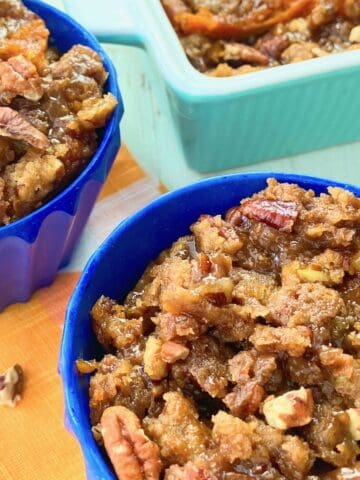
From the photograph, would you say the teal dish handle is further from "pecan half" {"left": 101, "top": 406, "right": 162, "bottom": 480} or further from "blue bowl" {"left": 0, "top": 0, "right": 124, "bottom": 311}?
"pecan half" {"left": 101, "top": 406, "right": 162, "bottom": 480}

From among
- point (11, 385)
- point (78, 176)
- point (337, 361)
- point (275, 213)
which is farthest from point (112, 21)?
point (337, 361)

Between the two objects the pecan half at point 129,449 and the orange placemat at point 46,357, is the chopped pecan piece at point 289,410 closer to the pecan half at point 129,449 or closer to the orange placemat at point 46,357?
the pecan half at point 129,449

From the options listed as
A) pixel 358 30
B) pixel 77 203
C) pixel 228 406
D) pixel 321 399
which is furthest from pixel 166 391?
pixel 358 30

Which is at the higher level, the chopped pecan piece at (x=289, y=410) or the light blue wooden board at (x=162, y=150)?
the chopped pecan piece at (x=289, y=410)

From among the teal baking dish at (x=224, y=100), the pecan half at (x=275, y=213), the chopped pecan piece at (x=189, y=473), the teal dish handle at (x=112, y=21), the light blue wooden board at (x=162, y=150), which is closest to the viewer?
the chopped pecan piece at (x=189, y=473)

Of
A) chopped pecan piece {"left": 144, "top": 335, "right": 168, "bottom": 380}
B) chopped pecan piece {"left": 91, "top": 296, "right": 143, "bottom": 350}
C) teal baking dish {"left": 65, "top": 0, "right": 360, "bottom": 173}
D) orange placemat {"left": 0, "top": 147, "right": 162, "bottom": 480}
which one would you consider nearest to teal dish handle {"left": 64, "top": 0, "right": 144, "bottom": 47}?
teal baking dish {"left": 65, "top": 0, "right": 360, "bottom": 173}

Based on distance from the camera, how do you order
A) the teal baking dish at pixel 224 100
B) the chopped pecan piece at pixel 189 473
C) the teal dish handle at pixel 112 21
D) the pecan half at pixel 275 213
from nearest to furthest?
1. the chopped pecan piece at pixel 189 473
2. the pecan half at pixel 275 213
3. the teal baking dish at pixel 224 100
4. the teal dish handle at pixel 112 21

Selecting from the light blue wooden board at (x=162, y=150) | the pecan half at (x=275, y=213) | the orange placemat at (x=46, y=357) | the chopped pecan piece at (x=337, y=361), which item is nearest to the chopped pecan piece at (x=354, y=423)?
the chopped pecan piece at (x=337, y=361)
